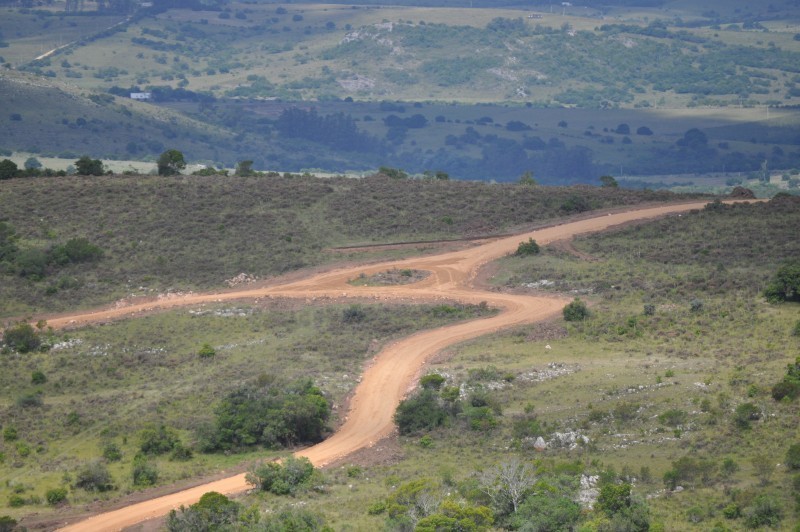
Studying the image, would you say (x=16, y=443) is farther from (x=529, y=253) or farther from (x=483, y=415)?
(x=529, y=253)

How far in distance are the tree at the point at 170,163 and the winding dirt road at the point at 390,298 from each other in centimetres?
3117

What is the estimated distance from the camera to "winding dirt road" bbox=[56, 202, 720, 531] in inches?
2279

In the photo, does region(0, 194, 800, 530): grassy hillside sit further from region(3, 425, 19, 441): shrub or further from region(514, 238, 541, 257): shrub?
region(514, 238, 541, 257): shrub

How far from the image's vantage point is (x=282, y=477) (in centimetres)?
5678

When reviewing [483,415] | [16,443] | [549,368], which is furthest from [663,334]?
[16,443]

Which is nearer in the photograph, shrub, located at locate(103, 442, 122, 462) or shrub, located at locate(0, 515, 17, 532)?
shrub, located at locate(0, 515, 17, 532)

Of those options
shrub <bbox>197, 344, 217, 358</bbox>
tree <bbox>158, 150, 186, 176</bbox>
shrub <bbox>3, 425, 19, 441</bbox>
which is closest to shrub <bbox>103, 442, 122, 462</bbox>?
shrub <bbox>3, 425, 19, 441</bbox>

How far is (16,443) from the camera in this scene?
64188 mm

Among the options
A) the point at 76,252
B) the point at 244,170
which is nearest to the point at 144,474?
the point at 76,252

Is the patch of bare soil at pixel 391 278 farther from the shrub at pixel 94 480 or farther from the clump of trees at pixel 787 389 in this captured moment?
the clump of trees at pixel 787 389

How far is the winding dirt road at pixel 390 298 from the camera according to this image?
57875 millimetres

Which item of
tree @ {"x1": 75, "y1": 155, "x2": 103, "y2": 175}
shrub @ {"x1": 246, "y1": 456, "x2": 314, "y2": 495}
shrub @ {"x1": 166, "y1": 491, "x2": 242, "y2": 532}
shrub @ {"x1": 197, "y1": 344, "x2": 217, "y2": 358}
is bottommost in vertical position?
shrub @ {"x1": 197, "y1": 344, "x2": 217, "y2": 358}

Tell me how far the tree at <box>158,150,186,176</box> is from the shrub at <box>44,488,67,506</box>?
217 feet

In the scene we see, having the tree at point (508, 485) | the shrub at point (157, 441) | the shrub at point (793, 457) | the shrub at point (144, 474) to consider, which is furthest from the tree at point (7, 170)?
the shrub at point (793, 457)
